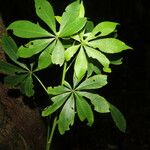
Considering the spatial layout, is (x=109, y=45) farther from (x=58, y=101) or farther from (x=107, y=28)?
(x=58, y=101)

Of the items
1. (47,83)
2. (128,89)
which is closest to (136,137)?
(128,89)

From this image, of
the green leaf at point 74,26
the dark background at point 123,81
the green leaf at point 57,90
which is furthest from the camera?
the dark background at point 123,81

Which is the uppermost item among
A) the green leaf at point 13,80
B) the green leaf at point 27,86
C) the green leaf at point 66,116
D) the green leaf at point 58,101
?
the green leaf at point 13,80

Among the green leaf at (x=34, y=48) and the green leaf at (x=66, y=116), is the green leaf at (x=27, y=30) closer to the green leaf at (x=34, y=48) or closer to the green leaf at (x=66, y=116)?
the green leaf at (x=34, y=48)

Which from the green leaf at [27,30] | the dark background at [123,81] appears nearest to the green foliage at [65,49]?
the green leaf at [27,30]

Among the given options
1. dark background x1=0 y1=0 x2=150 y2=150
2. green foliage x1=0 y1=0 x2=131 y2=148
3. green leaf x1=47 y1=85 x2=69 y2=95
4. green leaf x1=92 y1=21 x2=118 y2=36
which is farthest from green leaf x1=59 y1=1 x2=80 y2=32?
dark background x1=0 y1=0 x2=150 y2=150

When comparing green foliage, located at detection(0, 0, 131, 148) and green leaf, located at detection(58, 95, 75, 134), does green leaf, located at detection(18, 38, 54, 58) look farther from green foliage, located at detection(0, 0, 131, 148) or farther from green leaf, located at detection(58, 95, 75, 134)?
green leaf, located at detection(58, 95, 75, 134)
